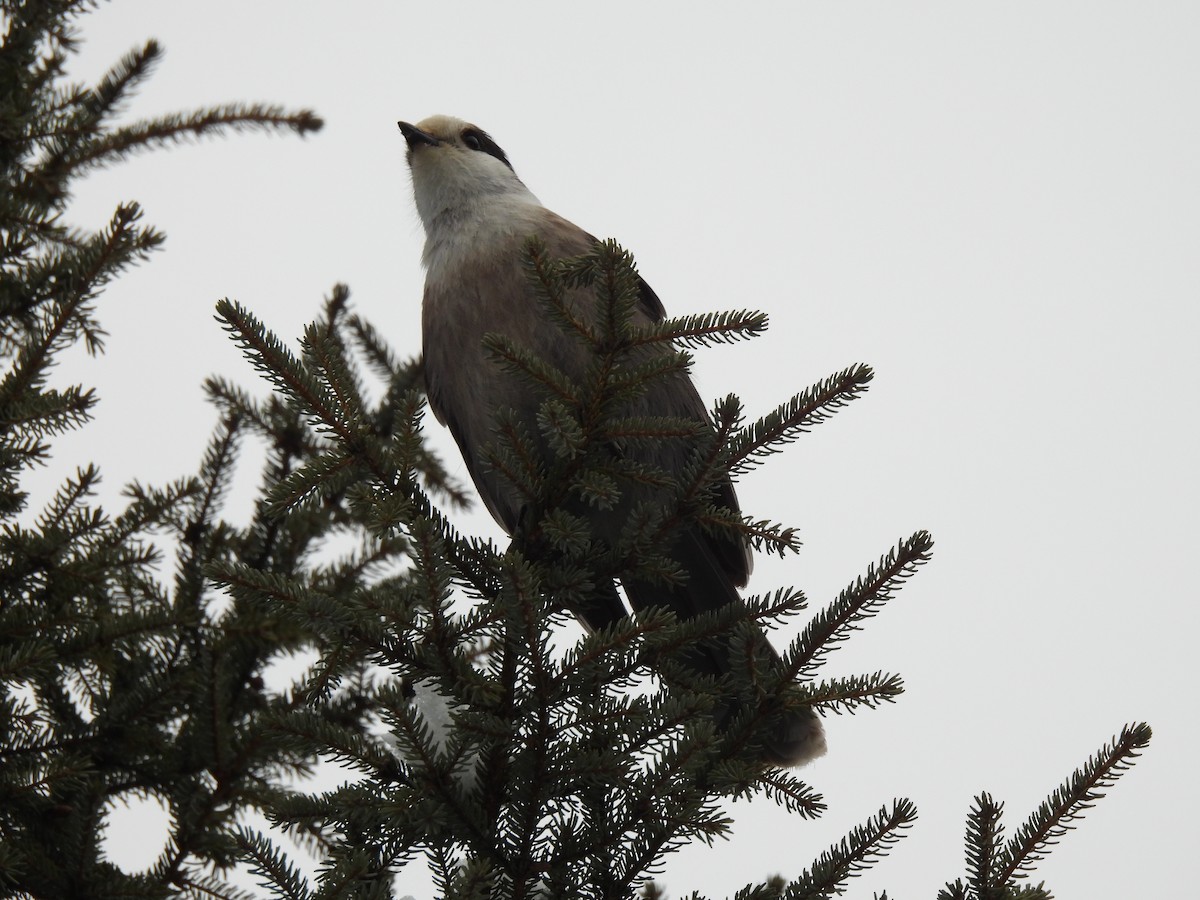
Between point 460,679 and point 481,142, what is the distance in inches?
109

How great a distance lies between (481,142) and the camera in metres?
4.06

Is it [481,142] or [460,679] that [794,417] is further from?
[481,142]

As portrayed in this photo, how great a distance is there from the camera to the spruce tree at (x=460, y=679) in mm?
1667

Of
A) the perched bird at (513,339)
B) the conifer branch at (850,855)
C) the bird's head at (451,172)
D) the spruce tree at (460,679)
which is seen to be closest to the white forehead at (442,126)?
the bird's head at (451,172)

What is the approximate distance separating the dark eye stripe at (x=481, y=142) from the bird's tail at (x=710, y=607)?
1.72 meters

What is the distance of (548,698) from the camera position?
5.64 ft

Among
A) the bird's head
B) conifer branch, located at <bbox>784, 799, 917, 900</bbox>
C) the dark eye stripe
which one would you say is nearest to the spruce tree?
conifer branch, located at <bbox>784, 799, 917, 900</bbox>

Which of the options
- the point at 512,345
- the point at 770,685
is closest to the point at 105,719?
the point at 512,345

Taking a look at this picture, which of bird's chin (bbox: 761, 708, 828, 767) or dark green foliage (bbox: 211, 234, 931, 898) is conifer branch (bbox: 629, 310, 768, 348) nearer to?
dark green foliage (bbox: 211, 234, 931, 898)

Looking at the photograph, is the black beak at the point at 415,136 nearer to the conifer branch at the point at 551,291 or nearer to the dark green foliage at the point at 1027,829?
the conifer branch at the point at 551,291

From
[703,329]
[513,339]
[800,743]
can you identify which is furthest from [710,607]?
[703,329]

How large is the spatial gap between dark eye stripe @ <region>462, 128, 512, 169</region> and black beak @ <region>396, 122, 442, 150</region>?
0.17 metres

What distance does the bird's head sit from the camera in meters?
3.62

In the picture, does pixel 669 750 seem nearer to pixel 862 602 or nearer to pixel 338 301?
pixel 862 602
